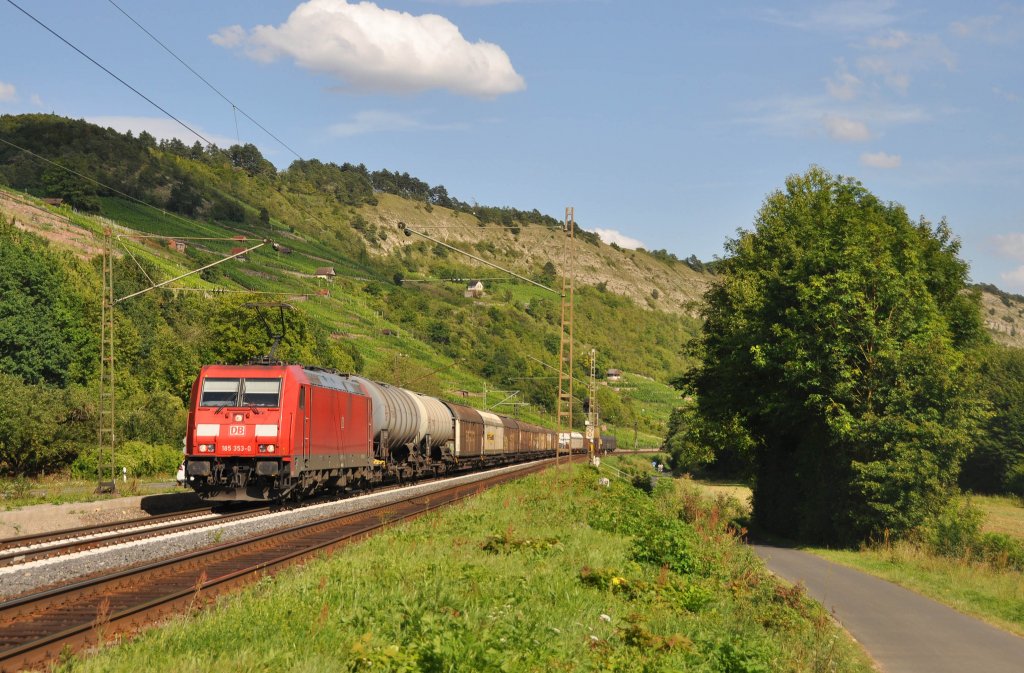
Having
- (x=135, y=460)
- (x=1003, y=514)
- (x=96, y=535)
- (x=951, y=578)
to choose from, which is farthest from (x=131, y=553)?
(x=1003, y=514)

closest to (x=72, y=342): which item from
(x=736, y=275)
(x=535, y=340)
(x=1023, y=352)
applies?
(x=736, y=275)

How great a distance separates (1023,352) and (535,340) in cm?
10955

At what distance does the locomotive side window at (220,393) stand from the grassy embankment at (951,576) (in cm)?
1719

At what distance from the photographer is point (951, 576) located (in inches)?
934

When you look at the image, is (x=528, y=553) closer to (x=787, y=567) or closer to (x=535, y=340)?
(x=787, y=567)

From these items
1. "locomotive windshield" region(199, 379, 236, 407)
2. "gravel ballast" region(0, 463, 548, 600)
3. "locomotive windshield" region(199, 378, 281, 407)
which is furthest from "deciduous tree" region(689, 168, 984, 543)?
"locomotive windshield" region(199, 379, 236, 407)

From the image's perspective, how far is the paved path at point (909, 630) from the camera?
45.5 feet

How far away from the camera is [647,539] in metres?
19.4

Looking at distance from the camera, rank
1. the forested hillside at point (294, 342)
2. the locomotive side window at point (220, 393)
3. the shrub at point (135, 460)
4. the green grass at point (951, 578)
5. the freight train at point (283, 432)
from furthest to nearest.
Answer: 1. the shrub at point (135, 460)
2. the forested hillside at point (294, 342)
3. the locomotive side window at point (220, 393)
4. the freight train at point (283, 432)
5. the green grass at point (951, 578)

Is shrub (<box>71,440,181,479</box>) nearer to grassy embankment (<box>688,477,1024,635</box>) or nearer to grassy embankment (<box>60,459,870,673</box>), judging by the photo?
grassy embankment (<box>60,459,870,673</box>)

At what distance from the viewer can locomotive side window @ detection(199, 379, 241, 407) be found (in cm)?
2692

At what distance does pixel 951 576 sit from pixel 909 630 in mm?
8395

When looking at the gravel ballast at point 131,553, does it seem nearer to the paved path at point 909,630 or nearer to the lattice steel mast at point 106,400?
the lattice steel mast at point 106,400

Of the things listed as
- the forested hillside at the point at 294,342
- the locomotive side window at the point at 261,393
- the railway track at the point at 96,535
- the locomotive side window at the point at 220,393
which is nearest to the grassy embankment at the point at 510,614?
the railway track at the point at 96,535
